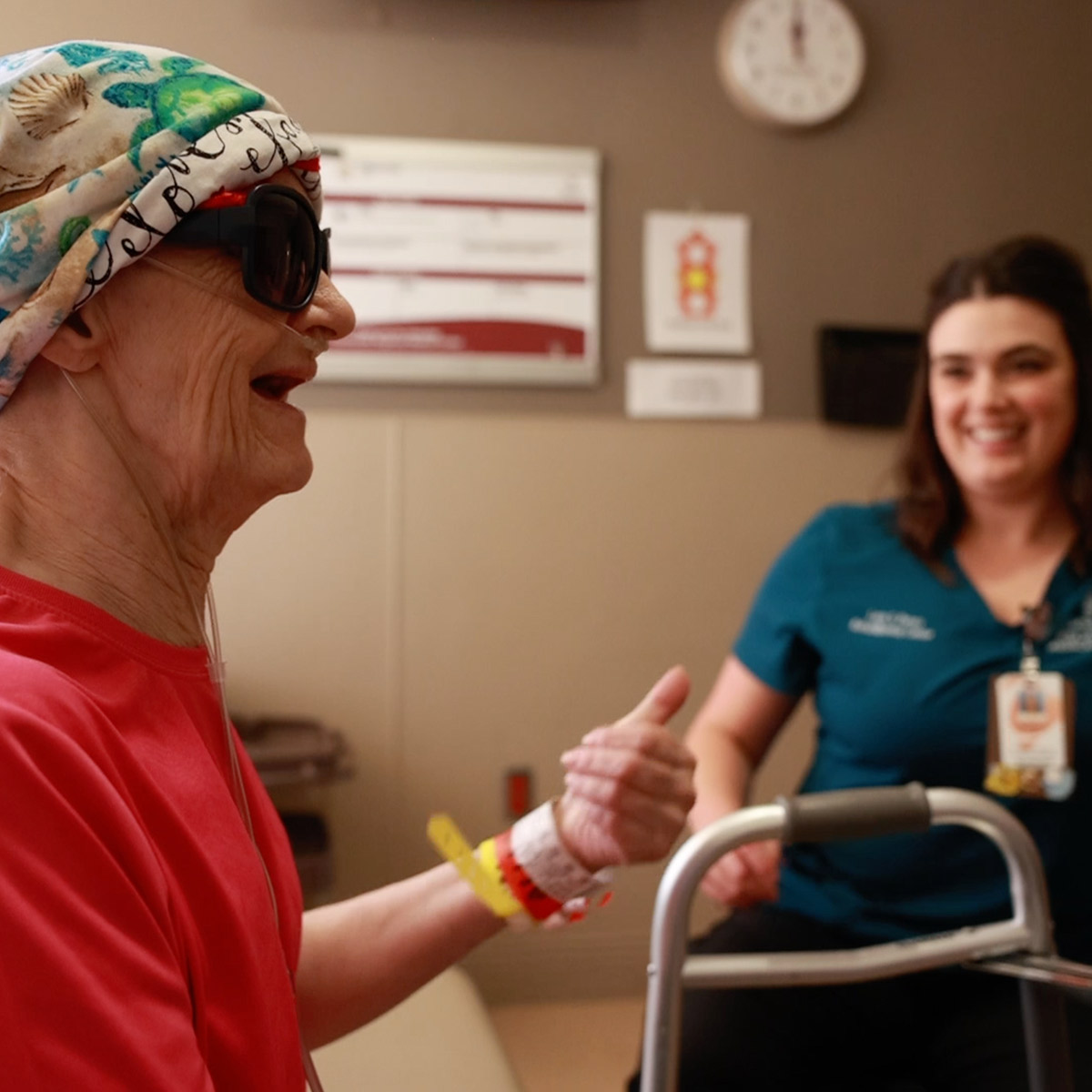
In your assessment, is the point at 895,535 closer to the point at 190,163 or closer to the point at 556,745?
the point at 556,745

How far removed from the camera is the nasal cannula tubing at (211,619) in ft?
2.20

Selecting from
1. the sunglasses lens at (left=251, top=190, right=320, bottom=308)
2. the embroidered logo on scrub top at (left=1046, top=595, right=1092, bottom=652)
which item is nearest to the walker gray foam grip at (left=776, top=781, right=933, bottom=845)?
the embroidered logo on scrub top at (left=1046, top=595, right=1092, bottom=652)

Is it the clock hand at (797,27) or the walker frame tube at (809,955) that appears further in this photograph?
the clock hand at (797,27)

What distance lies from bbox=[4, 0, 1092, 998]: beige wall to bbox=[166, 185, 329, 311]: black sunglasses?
54.7 inches

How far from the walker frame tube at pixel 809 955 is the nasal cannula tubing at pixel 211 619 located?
0.31 m

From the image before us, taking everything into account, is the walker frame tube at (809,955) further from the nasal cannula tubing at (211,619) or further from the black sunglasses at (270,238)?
the black sunglasses at (270,238)

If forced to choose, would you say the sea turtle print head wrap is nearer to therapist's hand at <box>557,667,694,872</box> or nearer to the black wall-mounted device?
therapist's hand at <box>557,667,694,872</box>

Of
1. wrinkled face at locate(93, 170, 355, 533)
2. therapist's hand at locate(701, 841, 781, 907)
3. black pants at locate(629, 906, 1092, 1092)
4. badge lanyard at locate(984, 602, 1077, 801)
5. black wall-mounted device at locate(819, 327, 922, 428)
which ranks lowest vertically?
black pants at locate(629, 906, 1092, 1092)

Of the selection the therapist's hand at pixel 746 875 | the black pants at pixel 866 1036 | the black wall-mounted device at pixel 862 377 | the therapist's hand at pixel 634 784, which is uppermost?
the black wall-mounted device at pixel 862 377

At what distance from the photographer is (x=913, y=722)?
4.57 ft

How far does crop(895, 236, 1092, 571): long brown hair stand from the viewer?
1.50 meters

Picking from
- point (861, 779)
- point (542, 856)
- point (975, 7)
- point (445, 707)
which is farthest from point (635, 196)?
point (542, 856)

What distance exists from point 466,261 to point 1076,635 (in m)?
1.41

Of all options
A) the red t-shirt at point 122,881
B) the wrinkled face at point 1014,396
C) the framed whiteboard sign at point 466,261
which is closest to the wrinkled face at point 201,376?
the red t-shirt at point 122,881
